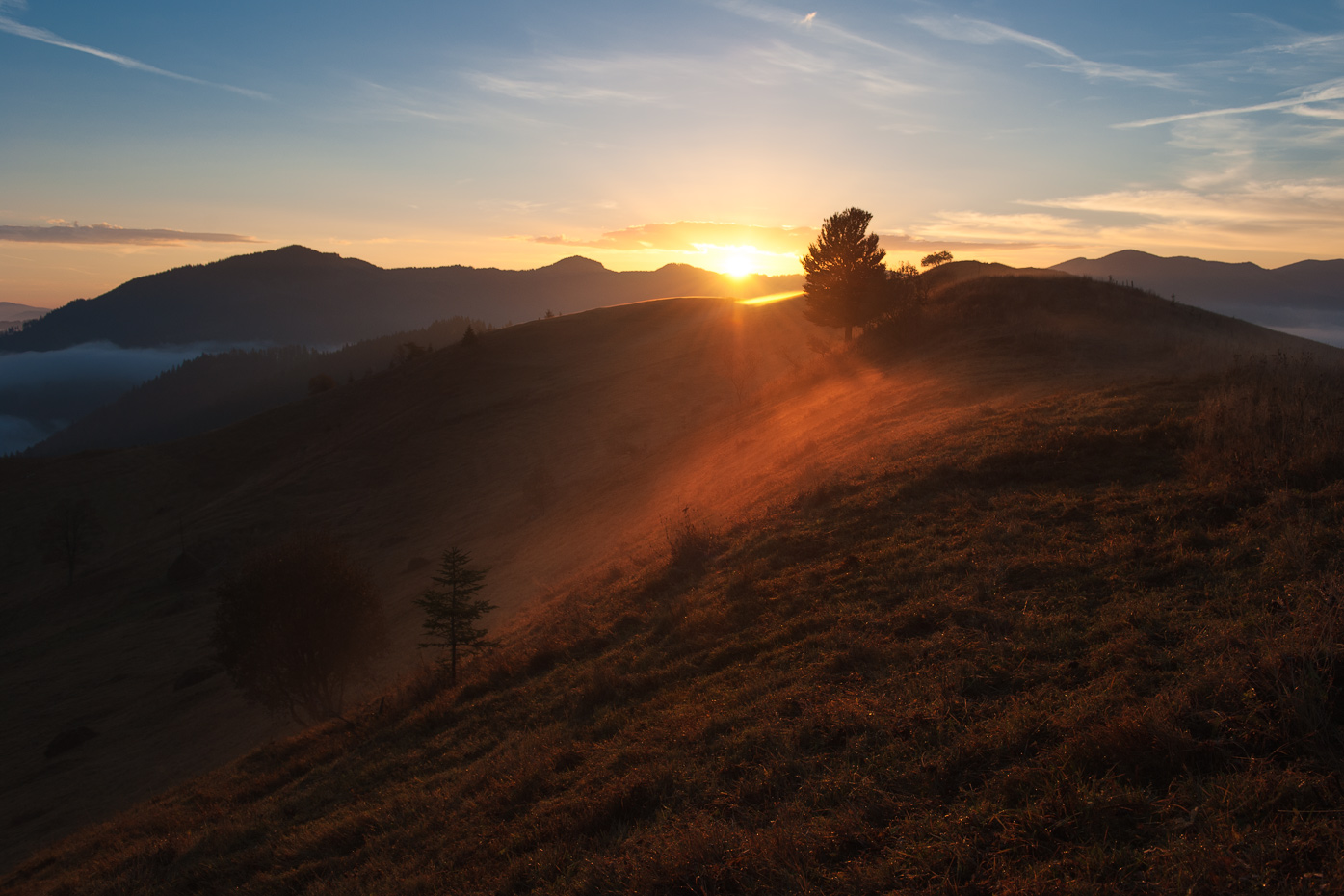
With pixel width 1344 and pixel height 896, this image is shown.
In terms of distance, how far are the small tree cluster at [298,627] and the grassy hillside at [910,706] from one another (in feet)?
34.5

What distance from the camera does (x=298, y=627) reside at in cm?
2278

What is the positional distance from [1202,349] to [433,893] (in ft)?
74.5

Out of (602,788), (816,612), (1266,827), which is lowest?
(602,788)

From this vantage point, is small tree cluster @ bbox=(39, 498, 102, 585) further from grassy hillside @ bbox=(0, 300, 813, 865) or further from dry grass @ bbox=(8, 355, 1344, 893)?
dry grass @ bbox=(8, 355, 1344, 893)

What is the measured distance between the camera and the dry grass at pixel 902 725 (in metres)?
3.91

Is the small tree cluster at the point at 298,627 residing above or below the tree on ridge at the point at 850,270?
below

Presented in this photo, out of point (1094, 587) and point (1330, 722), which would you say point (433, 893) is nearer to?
point (1330, 722)

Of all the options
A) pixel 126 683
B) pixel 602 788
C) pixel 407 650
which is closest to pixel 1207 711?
pixel 602 788

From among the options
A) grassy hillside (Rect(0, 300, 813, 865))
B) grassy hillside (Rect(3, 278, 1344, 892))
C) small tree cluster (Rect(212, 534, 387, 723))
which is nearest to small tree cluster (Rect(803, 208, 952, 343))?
grassy hillside (Rect(0, 300, 813, 865))

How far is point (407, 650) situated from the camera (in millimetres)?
27172

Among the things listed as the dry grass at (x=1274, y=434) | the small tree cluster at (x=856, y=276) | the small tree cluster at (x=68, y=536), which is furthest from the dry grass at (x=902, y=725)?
the small tree cluster at (x=68, y=536)

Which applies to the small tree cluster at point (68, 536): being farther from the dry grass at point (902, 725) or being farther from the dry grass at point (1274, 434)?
the dry grass at point (1274, 434)

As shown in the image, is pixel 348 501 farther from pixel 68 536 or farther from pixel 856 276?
pixel 856 276

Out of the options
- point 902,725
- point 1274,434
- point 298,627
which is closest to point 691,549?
point 902,725
